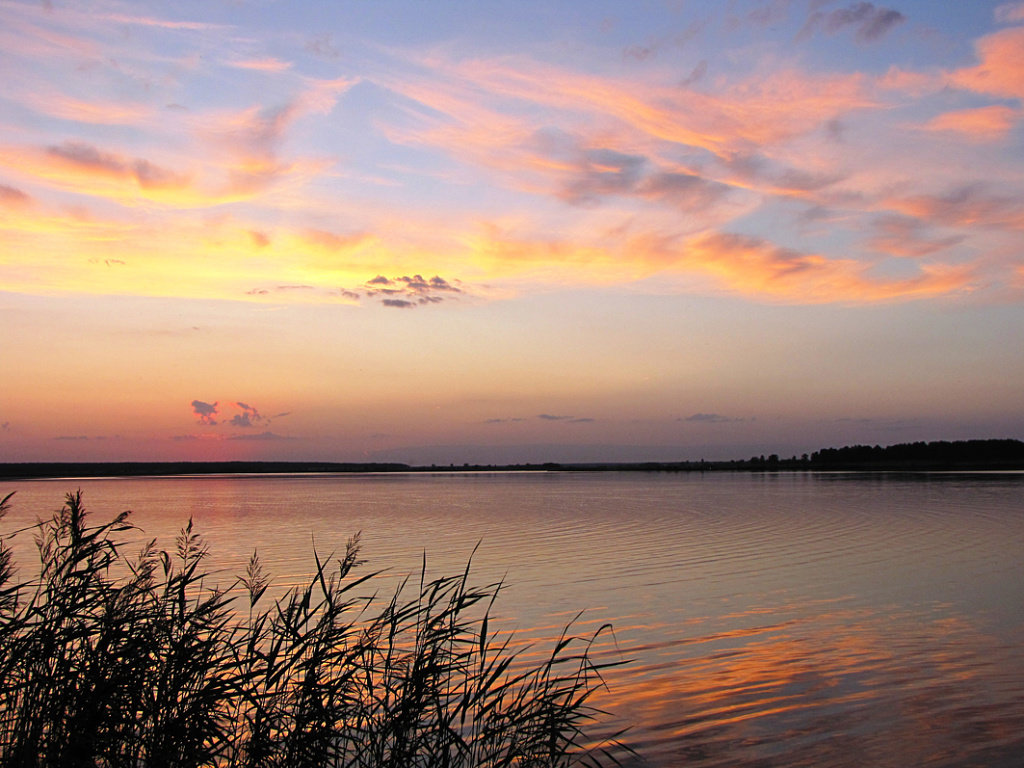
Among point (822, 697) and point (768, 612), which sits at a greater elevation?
point (822, 697)

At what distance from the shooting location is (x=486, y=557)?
26141 mm

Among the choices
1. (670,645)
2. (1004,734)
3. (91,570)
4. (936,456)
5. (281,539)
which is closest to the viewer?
(91,570)

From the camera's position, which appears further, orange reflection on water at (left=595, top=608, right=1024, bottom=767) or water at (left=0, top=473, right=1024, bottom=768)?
water at (left=0, top=473, right=1024, bottom=768)

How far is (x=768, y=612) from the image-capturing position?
17.0 meters

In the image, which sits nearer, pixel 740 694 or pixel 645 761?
pixel 645 761

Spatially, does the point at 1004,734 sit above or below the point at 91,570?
below

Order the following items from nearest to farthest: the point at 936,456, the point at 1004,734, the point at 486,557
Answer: the point at 1004,734, the point at 486,557, the point at 936,456

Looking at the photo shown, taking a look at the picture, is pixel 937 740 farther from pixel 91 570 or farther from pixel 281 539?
pixel 281 539

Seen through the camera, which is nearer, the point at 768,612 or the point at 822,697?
the point at 822,697

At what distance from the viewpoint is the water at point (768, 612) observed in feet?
31.5

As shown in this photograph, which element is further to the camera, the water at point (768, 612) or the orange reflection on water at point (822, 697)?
the water at point (768, 612)

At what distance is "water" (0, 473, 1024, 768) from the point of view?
9594 millimetres

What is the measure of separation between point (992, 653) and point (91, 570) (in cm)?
1367

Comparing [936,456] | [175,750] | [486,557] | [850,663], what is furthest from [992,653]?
[936,456]
